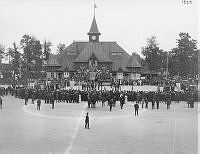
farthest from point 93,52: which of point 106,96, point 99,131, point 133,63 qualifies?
point 99,131

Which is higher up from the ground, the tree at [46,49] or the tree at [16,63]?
the tree at [46,49]

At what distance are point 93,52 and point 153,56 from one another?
17.3 m

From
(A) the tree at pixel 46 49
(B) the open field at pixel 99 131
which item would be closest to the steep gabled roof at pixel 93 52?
(A) the tree at pixel 46 49

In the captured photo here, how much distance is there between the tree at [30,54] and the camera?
7931cm

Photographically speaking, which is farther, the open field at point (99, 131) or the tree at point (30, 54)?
the tree at point (30, 54)

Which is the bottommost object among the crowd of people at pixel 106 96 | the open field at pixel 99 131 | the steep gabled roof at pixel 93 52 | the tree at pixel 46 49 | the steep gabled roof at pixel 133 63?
the open field at pixel 99 131

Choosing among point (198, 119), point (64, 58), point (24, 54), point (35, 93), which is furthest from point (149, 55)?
point (198, 119)

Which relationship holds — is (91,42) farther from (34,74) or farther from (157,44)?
(157,44)

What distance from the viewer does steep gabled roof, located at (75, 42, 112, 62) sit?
7109 centimetres

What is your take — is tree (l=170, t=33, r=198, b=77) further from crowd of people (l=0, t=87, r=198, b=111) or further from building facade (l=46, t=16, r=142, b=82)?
crowd of people (l=0, t=87, r=198, b=111)

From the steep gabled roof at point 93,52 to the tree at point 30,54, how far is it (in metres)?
12.0

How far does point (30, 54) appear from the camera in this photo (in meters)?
80.8

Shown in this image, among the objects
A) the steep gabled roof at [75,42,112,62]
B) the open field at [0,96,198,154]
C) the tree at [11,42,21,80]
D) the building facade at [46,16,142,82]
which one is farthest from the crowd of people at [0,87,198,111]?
the tree at [11,42,21,80]

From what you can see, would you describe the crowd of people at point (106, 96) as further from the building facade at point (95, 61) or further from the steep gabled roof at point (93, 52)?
the steep gabled roof at point (93, 52)
